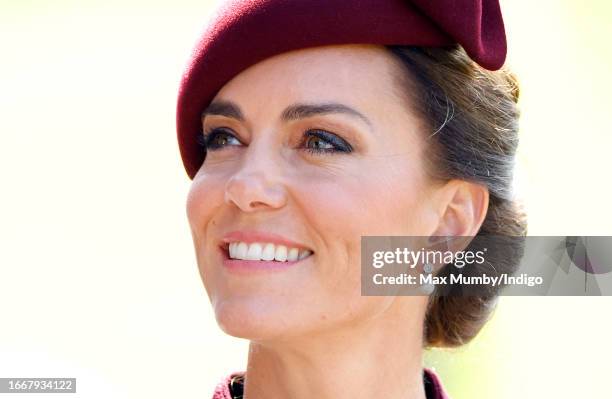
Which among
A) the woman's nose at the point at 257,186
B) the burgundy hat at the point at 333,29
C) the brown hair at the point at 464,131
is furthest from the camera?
the brown hair at the point at 464,131

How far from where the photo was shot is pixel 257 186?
221 cm

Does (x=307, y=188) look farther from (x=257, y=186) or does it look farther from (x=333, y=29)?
(x=333, y=29)

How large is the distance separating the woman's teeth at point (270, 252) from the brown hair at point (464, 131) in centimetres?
37

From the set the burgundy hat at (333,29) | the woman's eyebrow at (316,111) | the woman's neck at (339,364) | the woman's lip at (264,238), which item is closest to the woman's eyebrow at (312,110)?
the woman's eyebrow at (316,111)

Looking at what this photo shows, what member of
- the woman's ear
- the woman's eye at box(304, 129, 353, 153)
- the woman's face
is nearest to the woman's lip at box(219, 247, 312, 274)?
the woman's face

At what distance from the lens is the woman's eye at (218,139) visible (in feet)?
7.96

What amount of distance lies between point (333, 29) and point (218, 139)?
0.36 metres

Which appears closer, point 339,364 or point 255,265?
point 255,265

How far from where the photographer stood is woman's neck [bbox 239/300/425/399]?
235 centimetres

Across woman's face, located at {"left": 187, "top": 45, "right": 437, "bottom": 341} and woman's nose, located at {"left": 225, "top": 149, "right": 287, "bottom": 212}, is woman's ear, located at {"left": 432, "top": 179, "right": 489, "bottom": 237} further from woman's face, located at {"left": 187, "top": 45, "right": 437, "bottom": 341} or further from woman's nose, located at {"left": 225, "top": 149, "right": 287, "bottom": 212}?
woman's nose, located at {"left": 225, "top": 149, "right": 287, "bottom": 212}
